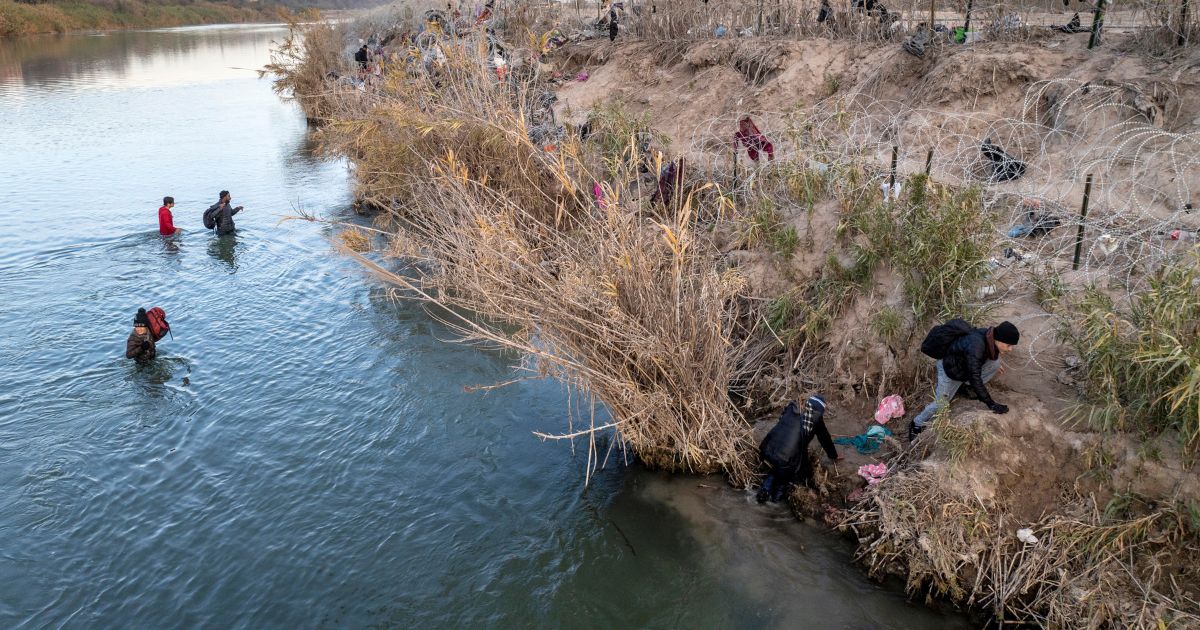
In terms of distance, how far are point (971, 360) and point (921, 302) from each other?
154cm

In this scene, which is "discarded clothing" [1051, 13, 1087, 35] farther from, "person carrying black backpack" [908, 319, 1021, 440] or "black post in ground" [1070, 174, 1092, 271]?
"person carrying black backpack" [908, 319, 1021, 440]

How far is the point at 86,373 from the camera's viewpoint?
1095 cm

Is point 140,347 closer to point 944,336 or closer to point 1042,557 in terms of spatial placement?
point 944,336

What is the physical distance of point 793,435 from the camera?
7.46m

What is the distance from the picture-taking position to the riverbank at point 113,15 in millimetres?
51188

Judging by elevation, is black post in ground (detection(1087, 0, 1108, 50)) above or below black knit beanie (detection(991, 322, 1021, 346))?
above

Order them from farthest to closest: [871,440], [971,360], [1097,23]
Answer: [1097,23] → [871,440] → [971,360]

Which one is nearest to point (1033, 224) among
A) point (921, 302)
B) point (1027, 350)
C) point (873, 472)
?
point (921, 302)

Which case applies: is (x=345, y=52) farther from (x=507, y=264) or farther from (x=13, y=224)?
(x=507, y=264)

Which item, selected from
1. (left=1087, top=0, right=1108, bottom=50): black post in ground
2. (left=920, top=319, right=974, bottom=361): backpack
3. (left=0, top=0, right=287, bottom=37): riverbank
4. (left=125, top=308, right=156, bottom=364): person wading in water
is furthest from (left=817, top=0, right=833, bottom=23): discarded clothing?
(left=0, top=0, right=287, bottom=37): riverbank

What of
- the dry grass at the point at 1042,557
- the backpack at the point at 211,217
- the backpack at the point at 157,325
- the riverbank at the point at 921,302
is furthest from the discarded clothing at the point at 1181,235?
the backpack at the point at 211,217

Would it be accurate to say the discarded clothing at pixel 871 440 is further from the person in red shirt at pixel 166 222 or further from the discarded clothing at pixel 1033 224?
the person in red shirt at pixel 166 222

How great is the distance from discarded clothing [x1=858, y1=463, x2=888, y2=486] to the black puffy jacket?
3.48ft

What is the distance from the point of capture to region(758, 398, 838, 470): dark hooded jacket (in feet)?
24.5
